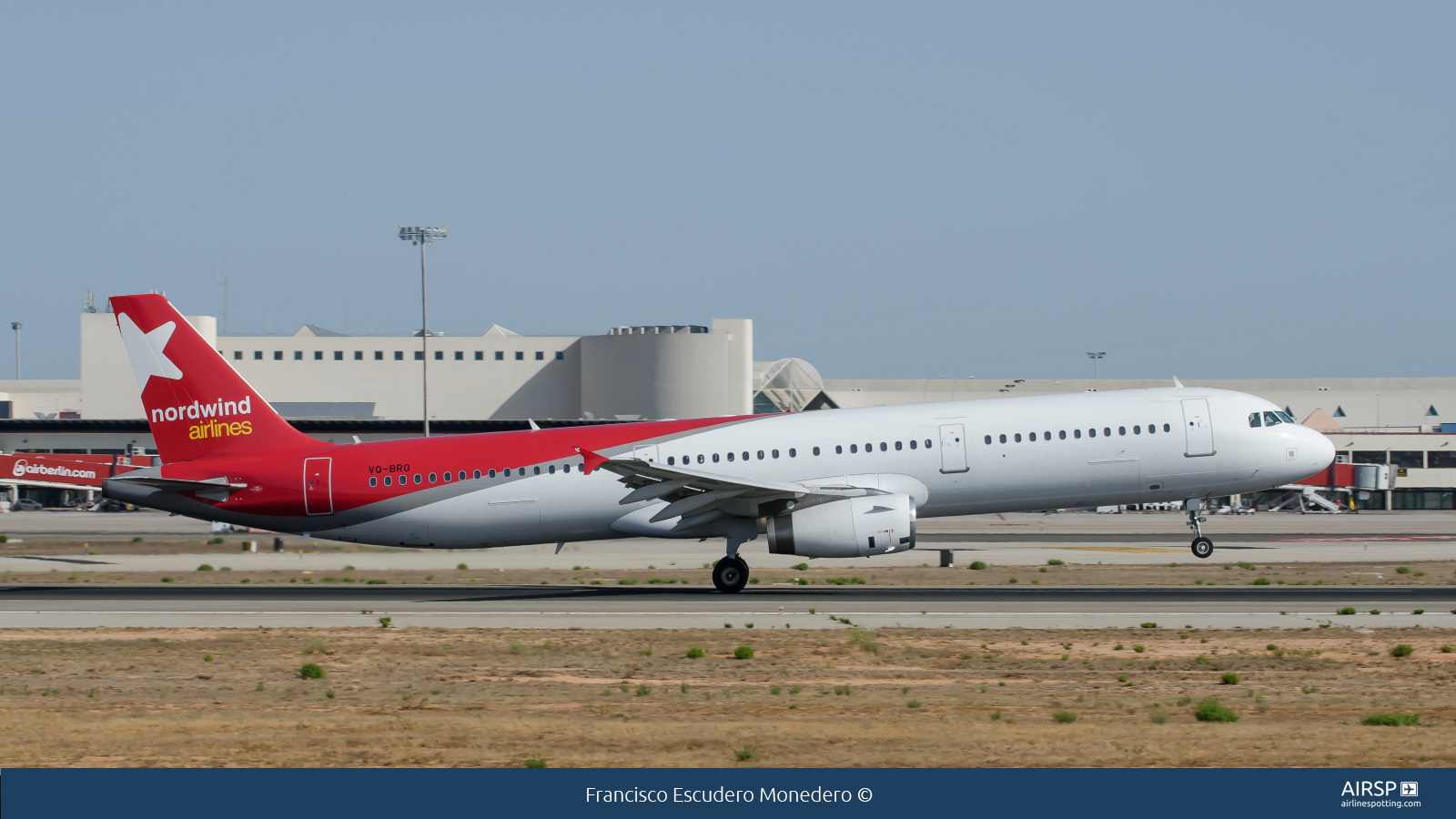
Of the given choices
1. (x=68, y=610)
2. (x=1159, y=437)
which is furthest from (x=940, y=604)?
(x=68, y=610)

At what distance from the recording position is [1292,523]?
68688 mm

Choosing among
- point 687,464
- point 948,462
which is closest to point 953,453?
point 948,462

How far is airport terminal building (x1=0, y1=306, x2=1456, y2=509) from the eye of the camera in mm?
113125

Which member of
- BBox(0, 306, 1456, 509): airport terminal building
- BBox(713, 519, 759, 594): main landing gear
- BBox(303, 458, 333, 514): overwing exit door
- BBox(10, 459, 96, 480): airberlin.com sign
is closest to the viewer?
BBox(713, 519, 759, 594): main landing gear

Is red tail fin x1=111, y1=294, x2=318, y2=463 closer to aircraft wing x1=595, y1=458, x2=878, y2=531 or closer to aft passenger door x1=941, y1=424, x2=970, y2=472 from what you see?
aircraft wing x1=595, y1=458, x2=878, y2=531

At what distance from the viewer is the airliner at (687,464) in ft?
98.6

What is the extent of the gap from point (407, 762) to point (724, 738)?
11.2 ft

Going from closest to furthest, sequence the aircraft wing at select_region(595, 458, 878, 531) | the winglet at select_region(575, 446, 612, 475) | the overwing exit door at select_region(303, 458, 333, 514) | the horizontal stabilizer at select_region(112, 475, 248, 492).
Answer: the winglet at select_region(575, 446, 612, 475) → the aircraft wing at select_region(595, 458, 878, 531) → the horizontal stabilizer at select_region(112, 475, 248, 492) → the overwing exit door at select_region(303, 458, 333, 514)

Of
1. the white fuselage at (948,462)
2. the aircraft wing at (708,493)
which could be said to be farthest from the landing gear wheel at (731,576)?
the white fuselage at (948,462)

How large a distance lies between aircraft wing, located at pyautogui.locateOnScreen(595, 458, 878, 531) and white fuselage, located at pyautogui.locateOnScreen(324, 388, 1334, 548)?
0.64 m

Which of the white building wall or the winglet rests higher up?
the white building wall

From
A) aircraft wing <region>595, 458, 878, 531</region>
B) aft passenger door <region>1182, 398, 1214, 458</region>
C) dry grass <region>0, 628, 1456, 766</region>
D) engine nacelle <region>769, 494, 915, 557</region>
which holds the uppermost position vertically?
aft passenger door <region>1182, 398, 1214, 458</region>

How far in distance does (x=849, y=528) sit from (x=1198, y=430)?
922 cm

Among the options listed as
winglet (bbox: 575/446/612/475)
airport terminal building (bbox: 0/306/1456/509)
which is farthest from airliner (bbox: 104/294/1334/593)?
airport terminal building (bbox: 0/306/1456/509)
